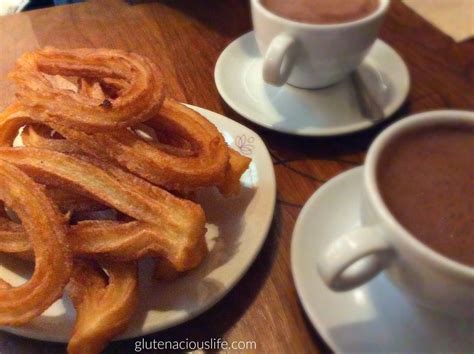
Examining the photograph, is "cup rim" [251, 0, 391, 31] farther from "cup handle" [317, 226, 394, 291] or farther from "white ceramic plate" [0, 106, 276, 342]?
"cup handle" [317, 226, 394, 291]

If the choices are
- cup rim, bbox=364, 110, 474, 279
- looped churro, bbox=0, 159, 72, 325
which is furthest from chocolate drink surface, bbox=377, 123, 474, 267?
looped churro, bbox=0, 159, 72, 325

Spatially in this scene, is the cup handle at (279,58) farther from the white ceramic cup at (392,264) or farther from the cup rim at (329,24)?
the white ceramic cup at (392,264)

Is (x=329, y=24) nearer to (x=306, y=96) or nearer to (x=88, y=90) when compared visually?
(x=306, y=96)

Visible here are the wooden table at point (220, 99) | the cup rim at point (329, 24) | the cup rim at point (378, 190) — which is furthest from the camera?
the cup rim at point (329, 24)

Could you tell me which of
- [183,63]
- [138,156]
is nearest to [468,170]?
[138,156]

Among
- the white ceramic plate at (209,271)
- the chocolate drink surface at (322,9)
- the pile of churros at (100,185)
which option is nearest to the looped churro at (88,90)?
the pile of churros at (100,185)

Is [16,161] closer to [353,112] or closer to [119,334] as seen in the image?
A: [119,334]
